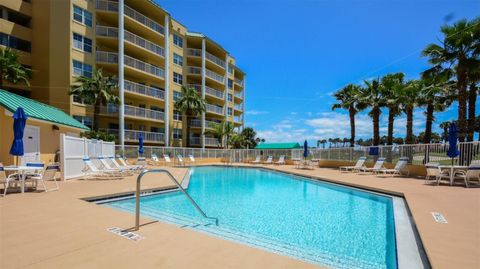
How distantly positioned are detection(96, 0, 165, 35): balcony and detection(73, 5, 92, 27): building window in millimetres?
1483

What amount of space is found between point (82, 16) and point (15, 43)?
6004 mm

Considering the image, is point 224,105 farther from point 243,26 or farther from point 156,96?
point 243,26

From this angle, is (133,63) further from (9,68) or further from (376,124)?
(376,124)

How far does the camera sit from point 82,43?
84.7ft

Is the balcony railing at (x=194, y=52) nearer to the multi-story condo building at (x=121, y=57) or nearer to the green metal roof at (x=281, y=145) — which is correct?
the multi-story condo building at (x=121, y=57)

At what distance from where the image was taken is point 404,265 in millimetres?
3799

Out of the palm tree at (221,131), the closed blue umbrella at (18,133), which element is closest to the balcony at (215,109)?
the palm tree at (221,131)

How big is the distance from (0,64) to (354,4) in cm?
2380

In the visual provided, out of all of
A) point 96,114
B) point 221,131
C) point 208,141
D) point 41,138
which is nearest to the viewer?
point 41,138

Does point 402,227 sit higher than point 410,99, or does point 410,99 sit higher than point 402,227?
point 410,99

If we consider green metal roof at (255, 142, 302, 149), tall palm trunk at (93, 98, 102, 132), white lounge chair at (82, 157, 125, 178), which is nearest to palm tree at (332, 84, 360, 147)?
green metal roof at (255, 142, 302, 149)

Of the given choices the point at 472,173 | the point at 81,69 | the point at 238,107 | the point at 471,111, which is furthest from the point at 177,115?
the point at 472,173

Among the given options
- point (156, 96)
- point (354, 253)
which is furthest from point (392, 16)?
point (156, 96)

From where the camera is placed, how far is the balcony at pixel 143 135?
2801 cm
